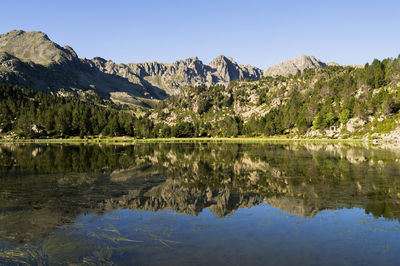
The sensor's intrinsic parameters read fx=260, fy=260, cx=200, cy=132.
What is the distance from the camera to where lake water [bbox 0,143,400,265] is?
40.8ft

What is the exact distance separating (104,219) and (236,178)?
18608 millimetres

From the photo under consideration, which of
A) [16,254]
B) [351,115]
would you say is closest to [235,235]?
[16,254]

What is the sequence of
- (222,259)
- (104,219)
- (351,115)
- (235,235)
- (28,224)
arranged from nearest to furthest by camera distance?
(222,259) < (235,235) < (28,224) < (104,219) < (351,115)

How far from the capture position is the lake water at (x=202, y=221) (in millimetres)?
12422

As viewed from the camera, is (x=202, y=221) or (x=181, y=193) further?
(x=181, y=193)

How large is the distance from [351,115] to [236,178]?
161 metres

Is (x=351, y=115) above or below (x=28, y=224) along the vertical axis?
above

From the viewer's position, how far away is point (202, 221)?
1791 centimetres

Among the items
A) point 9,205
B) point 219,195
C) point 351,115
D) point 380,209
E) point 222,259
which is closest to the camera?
point 222,259

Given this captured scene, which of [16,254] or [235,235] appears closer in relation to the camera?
[16,254]

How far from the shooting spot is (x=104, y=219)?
1806cm

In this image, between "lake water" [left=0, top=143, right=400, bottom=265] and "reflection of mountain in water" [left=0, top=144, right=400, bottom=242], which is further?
"reflection of mountain in water" [left=0, top=144, right=400, bottom=242]

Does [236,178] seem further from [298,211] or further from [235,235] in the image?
[235,235]

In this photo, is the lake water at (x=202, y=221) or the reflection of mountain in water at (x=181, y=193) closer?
the lake water at (x=202, y=221)
